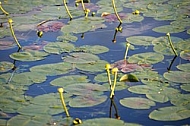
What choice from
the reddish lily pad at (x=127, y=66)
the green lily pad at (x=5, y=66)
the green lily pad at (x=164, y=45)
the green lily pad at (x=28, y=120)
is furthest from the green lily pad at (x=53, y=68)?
the green lily pad at (x=164, y=45)

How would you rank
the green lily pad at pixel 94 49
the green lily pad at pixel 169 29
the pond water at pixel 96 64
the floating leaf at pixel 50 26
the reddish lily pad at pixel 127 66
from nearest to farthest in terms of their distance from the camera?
the pond water at pixel 96 64, the reddish lily pad at pixel 127 66, the green lily pad at pixel 94 49, the green lily pad at pixel 169 29, the floating leaf at pixel 50 26

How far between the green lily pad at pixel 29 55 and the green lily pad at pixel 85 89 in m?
0.42

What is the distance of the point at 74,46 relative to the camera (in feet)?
7.90

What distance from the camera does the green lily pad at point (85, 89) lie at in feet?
6.10

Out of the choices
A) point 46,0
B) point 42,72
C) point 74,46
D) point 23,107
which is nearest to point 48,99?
point 23,107

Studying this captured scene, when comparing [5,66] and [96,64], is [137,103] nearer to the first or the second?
[96,64]

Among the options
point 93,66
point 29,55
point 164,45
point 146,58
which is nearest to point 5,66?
point 29,55

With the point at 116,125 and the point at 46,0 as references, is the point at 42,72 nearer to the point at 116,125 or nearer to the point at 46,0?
the point at 116,125

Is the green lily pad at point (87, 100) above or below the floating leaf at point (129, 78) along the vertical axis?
below

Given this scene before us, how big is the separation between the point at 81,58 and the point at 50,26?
2.13 ft

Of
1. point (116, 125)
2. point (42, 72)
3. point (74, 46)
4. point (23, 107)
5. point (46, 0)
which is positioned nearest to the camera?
point (116, 125)

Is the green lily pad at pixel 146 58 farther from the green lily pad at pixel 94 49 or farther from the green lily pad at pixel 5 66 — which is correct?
the green lily pad at pixel 5 66

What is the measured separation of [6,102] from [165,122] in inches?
27.6

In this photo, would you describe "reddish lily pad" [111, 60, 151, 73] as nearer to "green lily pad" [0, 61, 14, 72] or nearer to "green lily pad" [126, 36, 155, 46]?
"green lily pad" [126, 36, 155, 46]
